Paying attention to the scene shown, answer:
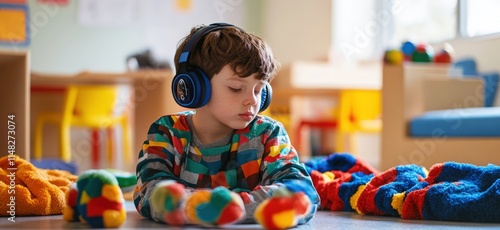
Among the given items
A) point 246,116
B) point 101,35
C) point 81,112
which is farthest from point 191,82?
point 101,35

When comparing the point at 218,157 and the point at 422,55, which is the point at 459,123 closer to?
the point at 422,55

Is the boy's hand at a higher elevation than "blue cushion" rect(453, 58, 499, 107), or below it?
below

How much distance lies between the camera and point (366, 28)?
17.4 ft

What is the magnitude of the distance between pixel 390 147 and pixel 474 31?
1.43 meters

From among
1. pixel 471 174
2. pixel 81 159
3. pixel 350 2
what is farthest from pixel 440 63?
pixel 81 159

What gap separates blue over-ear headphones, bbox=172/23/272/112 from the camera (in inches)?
54.8

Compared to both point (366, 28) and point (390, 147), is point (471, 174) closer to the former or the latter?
point (390, 147)

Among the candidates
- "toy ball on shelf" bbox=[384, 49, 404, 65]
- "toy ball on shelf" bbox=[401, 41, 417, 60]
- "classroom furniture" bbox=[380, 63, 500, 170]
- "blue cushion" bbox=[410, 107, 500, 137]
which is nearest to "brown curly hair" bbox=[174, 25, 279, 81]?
"blue cushion" bbox=[410, 107, 500, 137]

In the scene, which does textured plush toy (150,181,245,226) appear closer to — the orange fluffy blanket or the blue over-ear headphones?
the blue over-ear headphones

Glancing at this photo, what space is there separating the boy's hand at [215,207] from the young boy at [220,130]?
17cm

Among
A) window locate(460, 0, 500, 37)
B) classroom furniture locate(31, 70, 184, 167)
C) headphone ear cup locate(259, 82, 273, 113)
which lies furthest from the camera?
window locate(460, 0, 500, 37)

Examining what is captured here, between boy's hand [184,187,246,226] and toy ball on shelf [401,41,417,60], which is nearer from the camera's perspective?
boy's hand [184,187,246,226]

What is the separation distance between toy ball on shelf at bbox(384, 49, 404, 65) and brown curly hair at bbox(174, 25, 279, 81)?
1820 mm

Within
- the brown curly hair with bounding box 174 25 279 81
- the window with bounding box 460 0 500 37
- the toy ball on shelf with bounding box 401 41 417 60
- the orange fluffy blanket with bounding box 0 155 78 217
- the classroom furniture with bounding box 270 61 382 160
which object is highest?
the window with bounding box 460 0 500 37
